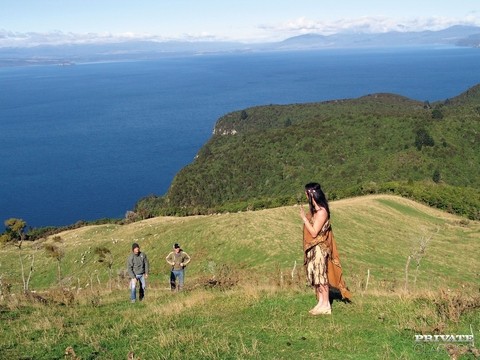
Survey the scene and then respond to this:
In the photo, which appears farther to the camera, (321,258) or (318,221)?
(321,258)

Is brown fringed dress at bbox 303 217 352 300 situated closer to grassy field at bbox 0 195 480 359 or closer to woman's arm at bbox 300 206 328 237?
woman's arm at bbox 300 206 328 237

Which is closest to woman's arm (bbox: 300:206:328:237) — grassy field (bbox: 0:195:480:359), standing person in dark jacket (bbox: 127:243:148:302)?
grassy field (bbox: 0:195:480:359)

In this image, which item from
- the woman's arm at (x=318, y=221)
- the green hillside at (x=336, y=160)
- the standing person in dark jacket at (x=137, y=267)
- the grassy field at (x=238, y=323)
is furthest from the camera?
the green hillside at (x=336, y=160)

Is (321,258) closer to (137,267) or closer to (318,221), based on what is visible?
(318,221)

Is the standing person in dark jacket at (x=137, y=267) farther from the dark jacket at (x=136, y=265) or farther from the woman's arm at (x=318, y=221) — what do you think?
the woman's arm at (x=318, y=221)

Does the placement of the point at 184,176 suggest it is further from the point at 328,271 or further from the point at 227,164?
the point at 328,271

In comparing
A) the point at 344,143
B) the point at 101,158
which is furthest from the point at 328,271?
the point at 101,158

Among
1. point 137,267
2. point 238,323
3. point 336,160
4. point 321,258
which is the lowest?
point 336,160

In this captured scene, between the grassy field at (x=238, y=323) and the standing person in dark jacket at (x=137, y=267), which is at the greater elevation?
the grassy field at (x=238, y=323)

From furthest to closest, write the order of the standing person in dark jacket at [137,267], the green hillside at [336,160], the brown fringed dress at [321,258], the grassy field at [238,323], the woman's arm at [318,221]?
the green hillside at [336,160]
the standing person in dark jacket at [137,267]
the brown fringed dress at [321,258]
the woman's arm at [318,221]
the grassy field at [238,323]

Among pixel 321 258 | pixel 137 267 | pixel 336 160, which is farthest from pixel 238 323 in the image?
pixel 336 160

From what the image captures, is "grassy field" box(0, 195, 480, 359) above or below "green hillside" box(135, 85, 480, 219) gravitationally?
above

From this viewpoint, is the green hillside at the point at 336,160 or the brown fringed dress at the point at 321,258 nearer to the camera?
the brown fringed dress at the point at 321,258

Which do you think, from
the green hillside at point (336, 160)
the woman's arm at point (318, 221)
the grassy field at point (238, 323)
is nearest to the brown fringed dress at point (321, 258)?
the woman's arm at point (318, 221)
